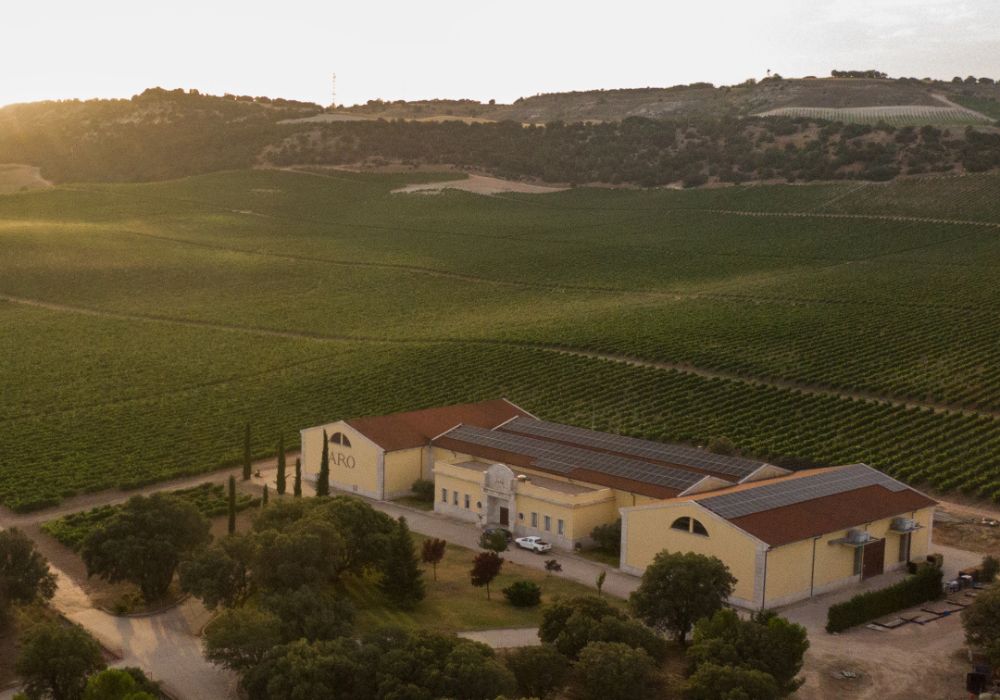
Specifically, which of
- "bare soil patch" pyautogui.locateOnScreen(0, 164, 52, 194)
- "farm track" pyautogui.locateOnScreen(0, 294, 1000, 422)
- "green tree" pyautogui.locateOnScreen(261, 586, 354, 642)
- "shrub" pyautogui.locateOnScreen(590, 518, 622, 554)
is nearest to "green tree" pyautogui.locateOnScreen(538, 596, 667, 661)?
"green tree" pyautogui.locateOnScreen(261, 586, 354, 642)

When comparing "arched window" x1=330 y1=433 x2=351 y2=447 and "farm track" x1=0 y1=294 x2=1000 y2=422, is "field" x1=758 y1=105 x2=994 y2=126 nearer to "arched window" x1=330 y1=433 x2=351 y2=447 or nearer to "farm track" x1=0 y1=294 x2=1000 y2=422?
"farm track" x1=0 y1=294 x2=1000 y2=422

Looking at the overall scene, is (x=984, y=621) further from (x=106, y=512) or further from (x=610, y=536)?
(x=106, y=512)

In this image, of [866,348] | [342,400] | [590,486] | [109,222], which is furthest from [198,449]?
[109,222]

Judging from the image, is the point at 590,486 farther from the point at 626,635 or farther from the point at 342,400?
the point at 342,400

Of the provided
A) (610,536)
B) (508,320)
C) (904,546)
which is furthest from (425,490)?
(508,320)

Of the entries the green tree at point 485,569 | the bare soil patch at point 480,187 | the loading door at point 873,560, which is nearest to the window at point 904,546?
the loading door at point 873,560

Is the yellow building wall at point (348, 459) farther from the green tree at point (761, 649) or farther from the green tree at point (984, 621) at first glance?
the green tree at point (984, 621)
